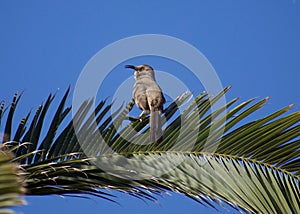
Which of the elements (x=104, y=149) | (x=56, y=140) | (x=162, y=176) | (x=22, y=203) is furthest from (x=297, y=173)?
(x=22, y=203)

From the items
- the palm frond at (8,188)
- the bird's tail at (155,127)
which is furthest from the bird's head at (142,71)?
the palm frond at (8,188)

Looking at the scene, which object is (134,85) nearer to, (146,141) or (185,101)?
(185,101)

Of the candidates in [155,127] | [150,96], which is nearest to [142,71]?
[150,96]

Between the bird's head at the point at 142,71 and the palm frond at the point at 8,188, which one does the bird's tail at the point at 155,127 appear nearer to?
the bird's head at the point at 142,71

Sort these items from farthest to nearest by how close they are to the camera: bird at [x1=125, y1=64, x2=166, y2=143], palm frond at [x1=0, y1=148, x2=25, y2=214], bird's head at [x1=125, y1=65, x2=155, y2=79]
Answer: bird's head at [x1=125, y1=65, x2=155, y2=79] → bird at [x1=125, y1=64, x2=166, y2=143] → palm frond at [x1=0, y1=148, x2=25, y2=214]

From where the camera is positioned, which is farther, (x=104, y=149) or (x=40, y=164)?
(x=104, y=149)

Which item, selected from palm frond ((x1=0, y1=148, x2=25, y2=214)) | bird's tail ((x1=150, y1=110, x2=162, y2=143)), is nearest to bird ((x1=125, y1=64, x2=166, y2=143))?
bird's tail ((x1=150, y1=110, x2=162, y2=143))

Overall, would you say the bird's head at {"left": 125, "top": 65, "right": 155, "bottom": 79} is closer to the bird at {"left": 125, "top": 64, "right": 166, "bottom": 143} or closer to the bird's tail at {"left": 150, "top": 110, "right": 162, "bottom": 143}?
the bird at {"left": 125, "top": 64, "right": 166, "bottom": 143}

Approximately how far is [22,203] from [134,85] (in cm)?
415

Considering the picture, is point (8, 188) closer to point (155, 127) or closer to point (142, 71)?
point (155, 127)

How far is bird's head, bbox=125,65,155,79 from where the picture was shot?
5.39 meters

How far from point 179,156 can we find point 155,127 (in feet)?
1.18

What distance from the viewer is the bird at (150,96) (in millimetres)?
3483

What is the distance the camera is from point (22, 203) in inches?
47.7
